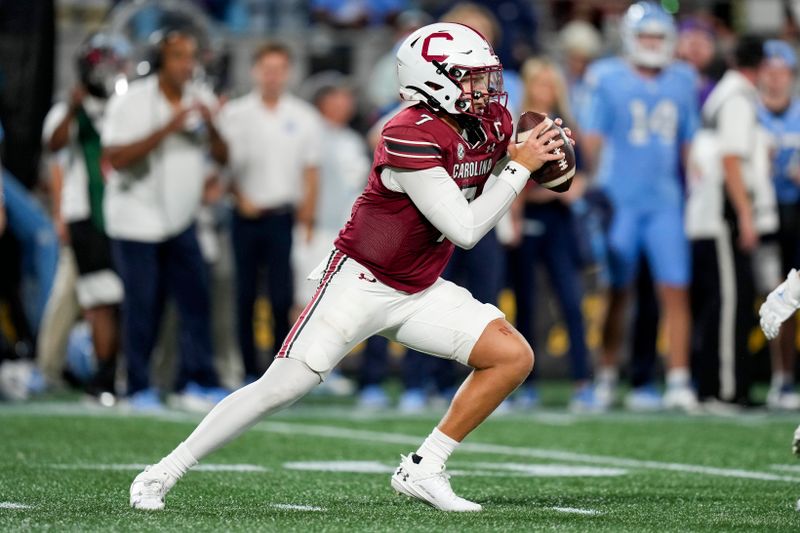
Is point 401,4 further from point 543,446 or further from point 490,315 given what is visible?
point 490,315

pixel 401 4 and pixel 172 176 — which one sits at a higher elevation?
pixel 401 4

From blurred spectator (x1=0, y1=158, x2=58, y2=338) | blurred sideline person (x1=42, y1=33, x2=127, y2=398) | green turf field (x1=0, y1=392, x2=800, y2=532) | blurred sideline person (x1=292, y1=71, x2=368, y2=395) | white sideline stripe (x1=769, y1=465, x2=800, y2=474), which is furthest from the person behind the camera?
blurred sideline person (x1=292, y1=71, x2=368, y2=395)

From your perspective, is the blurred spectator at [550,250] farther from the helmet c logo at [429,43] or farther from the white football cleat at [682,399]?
the helmet c logo at [429,43]

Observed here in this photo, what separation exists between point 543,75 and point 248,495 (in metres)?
4.66

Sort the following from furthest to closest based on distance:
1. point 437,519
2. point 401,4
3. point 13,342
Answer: point 401,4 → point 13,342 → point 437,519

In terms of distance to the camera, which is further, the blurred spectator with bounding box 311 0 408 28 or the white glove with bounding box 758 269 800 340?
the blurred spectator with bounding box 311 0 408 28

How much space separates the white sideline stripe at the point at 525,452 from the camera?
6.38m

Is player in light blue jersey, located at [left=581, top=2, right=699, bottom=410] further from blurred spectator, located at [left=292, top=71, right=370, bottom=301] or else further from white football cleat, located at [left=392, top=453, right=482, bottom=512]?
white football cleat, located at [left=392, top=453, right=482, bottom=512]

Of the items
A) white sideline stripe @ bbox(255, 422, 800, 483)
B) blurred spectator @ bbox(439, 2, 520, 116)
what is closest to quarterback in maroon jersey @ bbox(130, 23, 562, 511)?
white sideline stripe @ bbox(255, 422, 800, 483)

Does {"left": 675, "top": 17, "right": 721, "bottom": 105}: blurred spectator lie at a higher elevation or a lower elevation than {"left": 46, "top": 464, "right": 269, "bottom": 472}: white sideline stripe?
higher

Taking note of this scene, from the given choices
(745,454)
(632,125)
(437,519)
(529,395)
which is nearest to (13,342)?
(529,395)

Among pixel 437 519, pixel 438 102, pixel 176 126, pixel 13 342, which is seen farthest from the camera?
pixel 13 342

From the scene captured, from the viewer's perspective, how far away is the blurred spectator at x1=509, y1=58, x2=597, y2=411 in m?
9.53

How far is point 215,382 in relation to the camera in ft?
30.9
